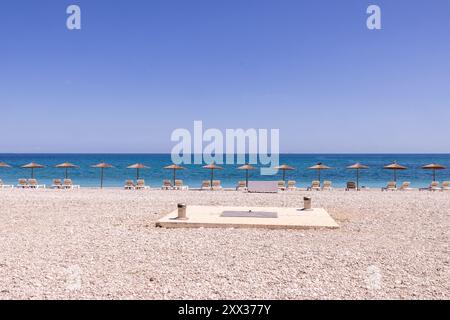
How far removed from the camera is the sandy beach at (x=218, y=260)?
5039 millimetres

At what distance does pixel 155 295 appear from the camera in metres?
4.85

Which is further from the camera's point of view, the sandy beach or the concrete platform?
the concrete platform

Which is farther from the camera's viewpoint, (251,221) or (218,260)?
(251,221)

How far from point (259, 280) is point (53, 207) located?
10.1 m

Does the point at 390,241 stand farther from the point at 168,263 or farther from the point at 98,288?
the point at 98,288

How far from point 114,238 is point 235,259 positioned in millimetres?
3092

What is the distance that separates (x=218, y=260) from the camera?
6.52 meters

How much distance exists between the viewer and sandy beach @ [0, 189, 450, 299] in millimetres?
5039

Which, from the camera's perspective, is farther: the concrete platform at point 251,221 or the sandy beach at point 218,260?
the concrete platform at point 251,221
